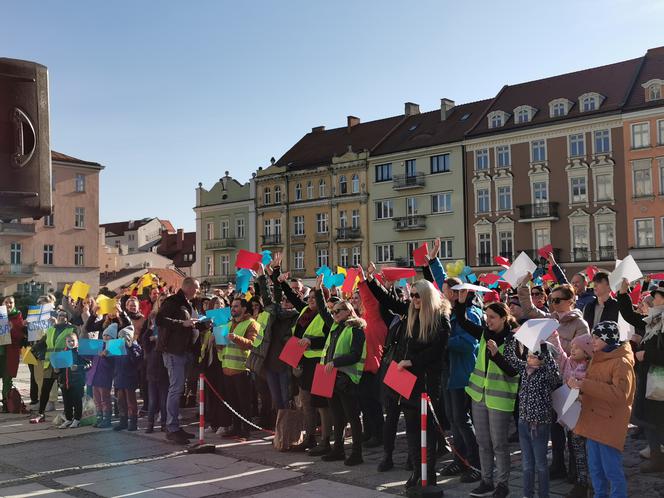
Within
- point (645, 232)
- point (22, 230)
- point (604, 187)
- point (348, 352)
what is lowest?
point (348, 352)

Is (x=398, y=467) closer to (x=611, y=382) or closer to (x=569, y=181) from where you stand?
(x=611, y=382)

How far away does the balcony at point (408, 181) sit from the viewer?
169 feet

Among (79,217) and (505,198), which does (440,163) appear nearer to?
(505,198)

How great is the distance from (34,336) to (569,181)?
125ft

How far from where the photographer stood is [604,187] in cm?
4400

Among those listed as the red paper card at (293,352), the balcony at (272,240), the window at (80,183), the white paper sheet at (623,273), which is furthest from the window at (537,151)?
the red paper card at (293,352)

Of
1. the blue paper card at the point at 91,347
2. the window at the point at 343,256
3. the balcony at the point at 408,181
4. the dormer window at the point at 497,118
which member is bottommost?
the blue paper card at the point at 91,347

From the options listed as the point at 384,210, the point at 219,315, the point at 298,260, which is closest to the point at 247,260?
the point at 219,315

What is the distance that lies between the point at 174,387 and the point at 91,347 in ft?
6.17

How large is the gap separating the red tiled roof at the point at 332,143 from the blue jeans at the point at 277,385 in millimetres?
46795

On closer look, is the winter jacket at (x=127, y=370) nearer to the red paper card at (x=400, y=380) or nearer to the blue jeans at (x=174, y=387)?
the blue jeans at (x=174, y=387)

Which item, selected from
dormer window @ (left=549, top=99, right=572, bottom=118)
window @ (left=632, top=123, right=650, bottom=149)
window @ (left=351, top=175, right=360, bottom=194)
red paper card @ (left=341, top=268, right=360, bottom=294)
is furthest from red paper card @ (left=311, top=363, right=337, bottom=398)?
window @ (left=351, top=175, right=360, bottom=194)

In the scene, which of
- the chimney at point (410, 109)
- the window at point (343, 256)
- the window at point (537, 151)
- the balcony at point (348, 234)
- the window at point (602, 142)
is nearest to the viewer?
the window at point (602, 142)

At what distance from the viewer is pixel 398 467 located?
8.36 meters
